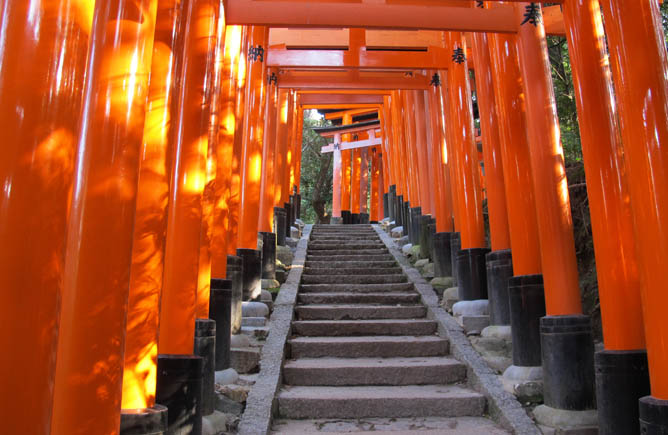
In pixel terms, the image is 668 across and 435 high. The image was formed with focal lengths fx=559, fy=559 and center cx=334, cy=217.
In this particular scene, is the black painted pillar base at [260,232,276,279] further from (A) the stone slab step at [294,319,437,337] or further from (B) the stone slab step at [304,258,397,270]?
(A) the stone slab step at [294,319,437,337]

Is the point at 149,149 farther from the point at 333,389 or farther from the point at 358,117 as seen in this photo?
the point at 358,117

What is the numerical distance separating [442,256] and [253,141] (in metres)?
3.12

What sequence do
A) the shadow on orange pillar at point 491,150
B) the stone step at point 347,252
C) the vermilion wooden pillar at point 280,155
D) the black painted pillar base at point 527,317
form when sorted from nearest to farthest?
1. the black painted pillar base at point 527,317
2. the shadow on orange pillar at point 491,150
3. the stone step at point 347,252
4. the vermilion wooden pillar at point 280,155

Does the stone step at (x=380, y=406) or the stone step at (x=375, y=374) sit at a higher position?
the stone step at (x=375, y=374)

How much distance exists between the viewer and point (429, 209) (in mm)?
9859

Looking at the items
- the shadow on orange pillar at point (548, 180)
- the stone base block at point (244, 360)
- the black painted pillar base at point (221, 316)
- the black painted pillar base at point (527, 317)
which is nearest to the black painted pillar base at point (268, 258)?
the stone base block at point (244, 360)

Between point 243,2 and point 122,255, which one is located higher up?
point 243,2

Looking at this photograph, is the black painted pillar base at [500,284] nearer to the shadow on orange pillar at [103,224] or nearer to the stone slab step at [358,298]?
the stone slab step at [358,298]

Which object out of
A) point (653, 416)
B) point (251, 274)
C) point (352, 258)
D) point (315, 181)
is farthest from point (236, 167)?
point (315, 181)

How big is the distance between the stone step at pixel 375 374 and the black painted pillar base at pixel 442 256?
2707 millimetres

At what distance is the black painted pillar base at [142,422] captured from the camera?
8.71 ft

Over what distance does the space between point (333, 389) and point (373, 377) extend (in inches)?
16.4

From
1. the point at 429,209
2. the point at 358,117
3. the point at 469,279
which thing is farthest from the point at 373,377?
the point at 358,117

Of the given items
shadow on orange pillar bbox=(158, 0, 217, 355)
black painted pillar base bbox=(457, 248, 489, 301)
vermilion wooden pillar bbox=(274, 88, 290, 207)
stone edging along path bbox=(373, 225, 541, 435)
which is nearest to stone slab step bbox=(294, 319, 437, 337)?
stone edging along path bbox=(373, 225, 541, 435)
